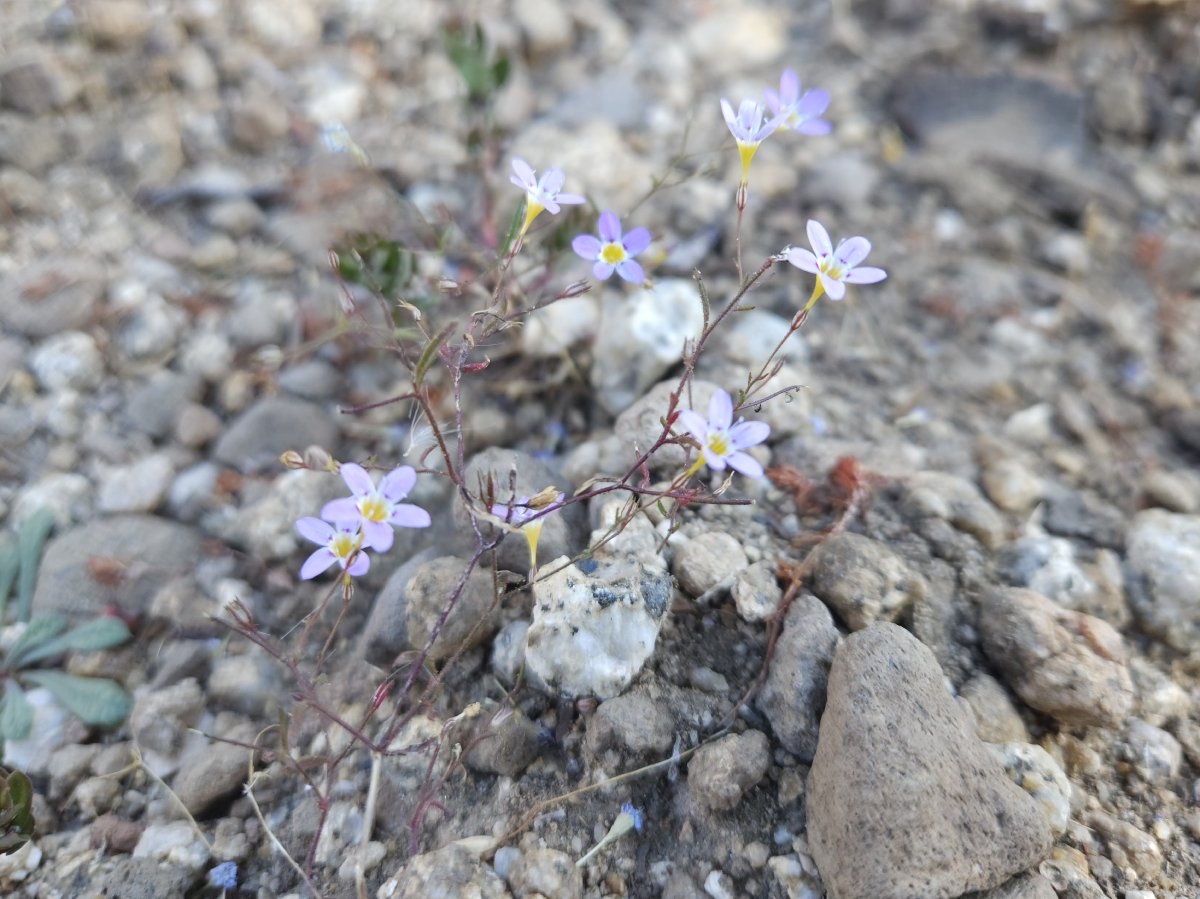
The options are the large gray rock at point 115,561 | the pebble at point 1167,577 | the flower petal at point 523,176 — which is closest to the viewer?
the flower petal at point 523,176

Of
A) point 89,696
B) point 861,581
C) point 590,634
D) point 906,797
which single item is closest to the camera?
point 906,797

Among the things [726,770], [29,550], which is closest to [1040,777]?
[726,770]

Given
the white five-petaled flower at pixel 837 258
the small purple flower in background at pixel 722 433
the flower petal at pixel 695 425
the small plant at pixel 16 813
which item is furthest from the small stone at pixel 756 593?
the small plant at pixel 16 813

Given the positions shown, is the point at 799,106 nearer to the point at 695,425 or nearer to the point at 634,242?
the point at 634,242

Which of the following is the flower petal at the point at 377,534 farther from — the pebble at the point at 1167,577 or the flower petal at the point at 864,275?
the pebble at the point at 1167,577

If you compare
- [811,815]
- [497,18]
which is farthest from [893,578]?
[497,18]
